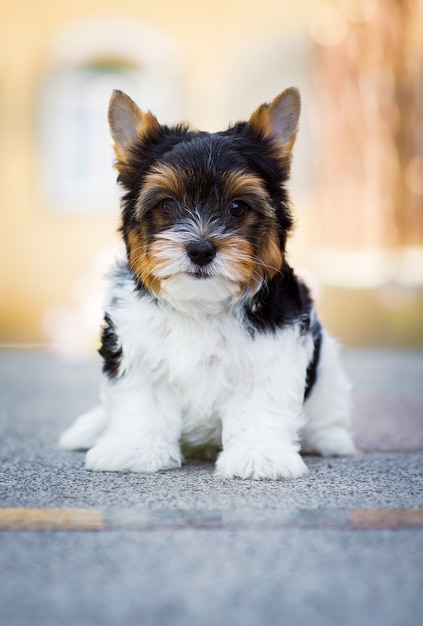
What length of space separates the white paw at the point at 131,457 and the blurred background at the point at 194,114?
6642mm

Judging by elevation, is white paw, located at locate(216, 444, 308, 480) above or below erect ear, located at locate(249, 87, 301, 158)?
below

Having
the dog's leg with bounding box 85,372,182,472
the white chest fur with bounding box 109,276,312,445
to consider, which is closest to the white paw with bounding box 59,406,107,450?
the dog's leg with bounding box 85,372,182,472

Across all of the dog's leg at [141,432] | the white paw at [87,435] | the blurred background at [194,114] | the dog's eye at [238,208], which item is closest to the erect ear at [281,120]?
the dog's eye at [238,208]

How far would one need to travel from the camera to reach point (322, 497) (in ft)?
9.47

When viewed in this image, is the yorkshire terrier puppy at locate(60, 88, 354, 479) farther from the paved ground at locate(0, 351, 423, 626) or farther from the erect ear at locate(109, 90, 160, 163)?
the paved ground at locate(0, 351, 423, 626)

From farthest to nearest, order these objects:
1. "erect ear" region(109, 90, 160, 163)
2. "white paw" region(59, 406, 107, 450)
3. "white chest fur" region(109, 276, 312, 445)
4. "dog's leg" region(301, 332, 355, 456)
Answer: "white paw" region(59, 406, 107, 450) < "dog's leg" region(301, 332, 355, 456) < "erect ear" region(109, 90, 160, 163) < "white chest fur" region(109, 276, 312, 445)

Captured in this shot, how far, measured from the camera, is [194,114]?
34.3 ft

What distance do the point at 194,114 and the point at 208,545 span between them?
8.70 m

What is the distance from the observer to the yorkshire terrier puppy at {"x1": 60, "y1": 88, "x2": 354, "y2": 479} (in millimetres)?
3078

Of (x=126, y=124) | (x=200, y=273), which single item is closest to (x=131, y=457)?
(x=200, y=273)

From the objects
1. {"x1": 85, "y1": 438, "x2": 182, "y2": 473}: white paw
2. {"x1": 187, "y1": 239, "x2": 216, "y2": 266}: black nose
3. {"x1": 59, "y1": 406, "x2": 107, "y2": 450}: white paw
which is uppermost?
{"x1": 187, "y1": 239, "x2": 216, "y2": 266}: black nose

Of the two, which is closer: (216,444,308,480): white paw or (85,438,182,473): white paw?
(216,444,308,480): white paw

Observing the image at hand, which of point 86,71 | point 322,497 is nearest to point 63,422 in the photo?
point 322,497

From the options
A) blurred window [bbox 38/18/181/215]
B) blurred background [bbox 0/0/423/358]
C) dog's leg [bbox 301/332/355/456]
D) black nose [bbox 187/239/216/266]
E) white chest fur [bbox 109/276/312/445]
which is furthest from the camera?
blurred window [bbox 38/18/181/215]
